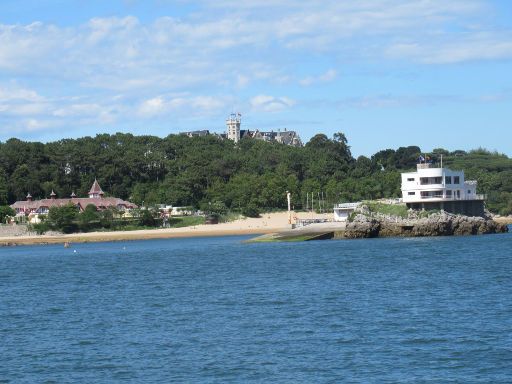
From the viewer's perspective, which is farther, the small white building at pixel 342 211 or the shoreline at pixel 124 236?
the shoreline at pixel 124 236

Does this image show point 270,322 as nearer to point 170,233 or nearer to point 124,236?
point 170,233

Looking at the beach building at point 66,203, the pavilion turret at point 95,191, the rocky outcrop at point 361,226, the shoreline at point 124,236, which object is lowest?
the shoreline at point 124,236

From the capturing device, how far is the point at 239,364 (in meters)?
26.5

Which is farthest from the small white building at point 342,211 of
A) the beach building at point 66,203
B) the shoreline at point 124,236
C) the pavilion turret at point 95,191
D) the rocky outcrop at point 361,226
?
the pavilion turret at point 95,191

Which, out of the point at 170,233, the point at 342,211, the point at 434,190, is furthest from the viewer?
the point at 170,233

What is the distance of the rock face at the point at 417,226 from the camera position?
272 ft

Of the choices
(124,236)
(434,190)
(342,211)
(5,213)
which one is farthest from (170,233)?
(434,190)

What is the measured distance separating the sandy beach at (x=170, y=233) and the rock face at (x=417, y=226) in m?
25.8

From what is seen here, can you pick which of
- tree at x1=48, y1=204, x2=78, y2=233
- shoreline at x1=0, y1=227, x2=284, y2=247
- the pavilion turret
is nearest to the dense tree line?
the pavilion turret

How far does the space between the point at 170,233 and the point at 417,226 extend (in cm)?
4080

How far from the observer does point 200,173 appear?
14100cm

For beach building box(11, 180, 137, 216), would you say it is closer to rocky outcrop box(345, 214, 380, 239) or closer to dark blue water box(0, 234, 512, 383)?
rocky outcrop box(345, 214, 380, 239)

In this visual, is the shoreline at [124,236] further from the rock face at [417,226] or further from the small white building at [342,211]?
the rock face at [417,226]

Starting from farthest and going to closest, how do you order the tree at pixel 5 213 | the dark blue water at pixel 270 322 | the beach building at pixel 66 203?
1. the beach building at pixel 66 203
2. the tree at pixel 5 213
3. the dark blue water at pixel 270 322
